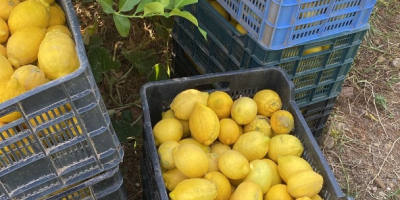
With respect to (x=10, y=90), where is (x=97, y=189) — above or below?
below

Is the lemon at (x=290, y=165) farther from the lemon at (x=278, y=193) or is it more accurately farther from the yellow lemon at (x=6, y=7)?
the yellow lemon at (x=6, y=7)

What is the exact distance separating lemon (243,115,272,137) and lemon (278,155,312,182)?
0.46ft

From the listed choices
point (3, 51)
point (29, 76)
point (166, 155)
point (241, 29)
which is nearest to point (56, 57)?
point (29, 76)

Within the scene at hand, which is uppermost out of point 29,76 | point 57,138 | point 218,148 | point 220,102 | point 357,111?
point 29,76

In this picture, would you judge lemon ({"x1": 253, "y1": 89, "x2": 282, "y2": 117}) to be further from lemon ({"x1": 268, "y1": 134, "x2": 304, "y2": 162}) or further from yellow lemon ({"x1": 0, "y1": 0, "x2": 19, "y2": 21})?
yellow lemon ({"x1": 0, "y1": 0, "x2": 19, "y2": 21})

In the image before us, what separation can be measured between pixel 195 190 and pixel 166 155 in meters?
0.18

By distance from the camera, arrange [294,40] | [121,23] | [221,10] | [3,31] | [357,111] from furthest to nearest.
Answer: [357,111] → [221,10] → [294,40] → [121,23] → [3,31]

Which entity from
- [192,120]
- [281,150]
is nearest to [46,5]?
[192,120]

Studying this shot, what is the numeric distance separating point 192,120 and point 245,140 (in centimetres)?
19

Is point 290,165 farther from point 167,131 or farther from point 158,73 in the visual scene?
point 158,73

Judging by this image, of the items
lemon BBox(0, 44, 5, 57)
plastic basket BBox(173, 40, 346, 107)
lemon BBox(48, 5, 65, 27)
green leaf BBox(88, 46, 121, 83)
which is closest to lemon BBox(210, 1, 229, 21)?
plastic basket BBox(173, 40, 346, 107)

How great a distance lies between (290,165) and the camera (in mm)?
1306

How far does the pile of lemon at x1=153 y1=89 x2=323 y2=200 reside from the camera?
1232 millimetres

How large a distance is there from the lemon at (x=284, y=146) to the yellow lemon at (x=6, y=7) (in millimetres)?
941
